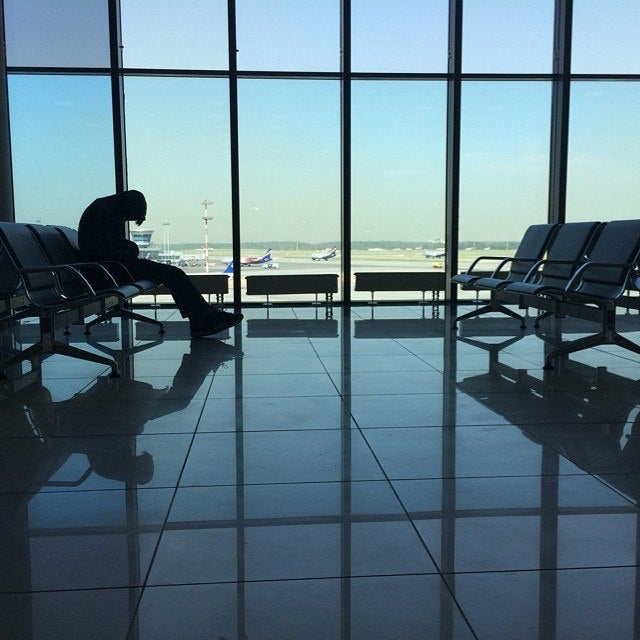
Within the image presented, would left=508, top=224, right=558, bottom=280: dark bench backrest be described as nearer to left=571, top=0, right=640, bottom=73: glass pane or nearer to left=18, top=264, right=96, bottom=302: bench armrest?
left=571, top=0, right=640, bottom=73: glass pane

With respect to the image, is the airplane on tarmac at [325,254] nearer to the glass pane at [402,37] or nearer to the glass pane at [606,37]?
the glass pane at [402,37]

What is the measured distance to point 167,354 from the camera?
505 centimetres

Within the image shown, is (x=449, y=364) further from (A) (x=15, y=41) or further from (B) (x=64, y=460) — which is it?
(A) (x=15, y=41)

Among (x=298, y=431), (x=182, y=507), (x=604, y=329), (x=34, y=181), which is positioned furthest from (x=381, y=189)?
(x=182, y=507)

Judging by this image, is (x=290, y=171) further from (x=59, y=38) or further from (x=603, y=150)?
(x=603, y=150)

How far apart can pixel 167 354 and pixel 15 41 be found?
17.5 ft

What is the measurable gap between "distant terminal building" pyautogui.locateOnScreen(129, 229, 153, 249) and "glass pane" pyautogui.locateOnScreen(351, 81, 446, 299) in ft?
8.51

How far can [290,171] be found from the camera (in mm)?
8781

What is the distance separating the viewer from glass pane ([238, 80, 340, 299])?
28.2 ft

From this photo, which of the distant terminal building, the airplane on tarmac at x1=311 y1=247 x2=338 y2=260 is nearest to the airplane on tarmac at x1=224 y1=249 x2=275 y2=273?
the airplane on tarmac at x1=311 y1=247 x2=338 y2=260

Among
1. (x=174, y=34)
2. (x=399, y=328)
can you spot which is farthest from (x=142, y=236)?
(x=399, y=328)

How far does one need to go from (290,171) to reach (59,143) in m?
2.82

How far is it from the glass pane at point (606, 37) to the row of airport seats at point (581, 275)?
3.63 metres

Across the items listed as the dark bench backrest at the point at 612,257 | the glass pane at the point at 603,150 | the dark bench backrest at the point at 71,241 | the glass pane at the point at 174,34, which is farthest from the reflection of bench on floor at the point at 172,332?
the glass pane at the point at 603,150
